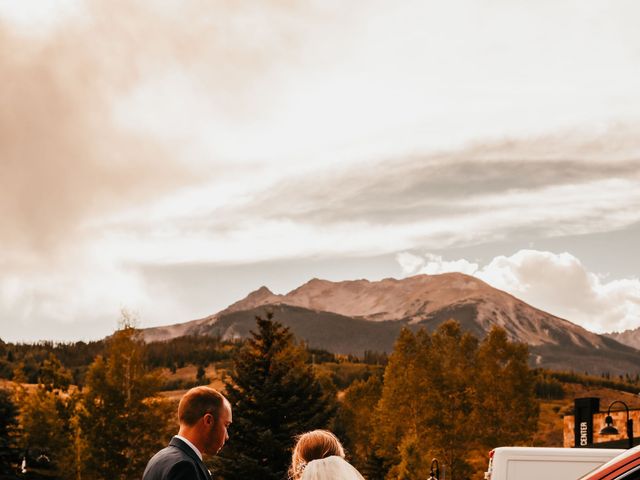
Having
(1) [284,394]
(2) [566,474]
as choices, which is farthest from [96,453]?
(2) [566,474]

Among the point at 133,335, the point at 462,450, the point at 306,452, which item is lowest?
the point at 462,450

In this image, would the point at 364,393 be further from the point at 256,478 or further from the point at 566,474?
the point at 566,474

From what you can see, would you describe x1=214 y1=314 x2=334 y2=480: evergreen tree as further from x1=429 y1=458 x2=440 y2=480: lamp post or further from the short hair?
the short hair

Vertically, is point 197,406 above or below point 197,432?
above

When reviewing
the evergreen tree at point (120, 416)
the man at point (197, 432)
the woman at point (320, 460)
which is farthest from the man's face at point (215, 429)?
the evergreen tree at point (120, 416)

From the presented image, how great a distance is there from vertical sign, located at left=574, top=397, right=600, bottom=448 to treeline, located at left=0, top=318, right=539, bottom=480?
12715 millimetres

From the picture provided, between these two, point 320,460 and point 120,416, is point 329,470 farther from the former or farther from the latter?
point 120,416

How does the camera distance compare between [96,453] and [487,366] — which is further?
[487,366]

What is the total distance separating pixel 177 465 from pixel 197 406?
1.26 feet

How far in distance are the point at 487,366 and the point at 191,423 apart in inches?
2103

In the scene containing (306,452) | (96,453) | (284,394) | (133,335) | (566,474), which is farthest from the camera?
(133,335)

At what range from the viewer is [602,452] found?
35.4 ft

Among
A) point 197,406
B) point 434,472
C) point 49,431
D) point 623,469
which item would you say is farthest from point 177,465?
point 49,431

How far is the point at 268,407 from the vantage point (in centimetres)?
3884
